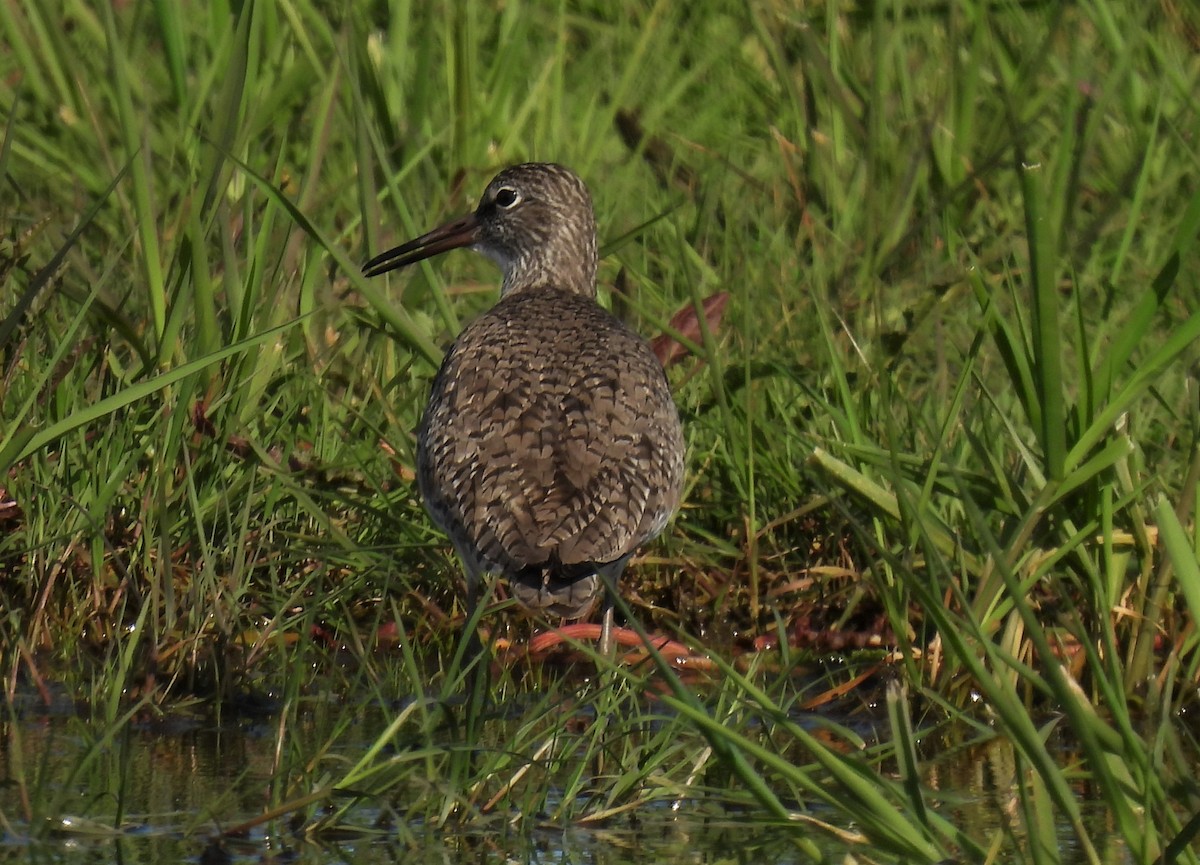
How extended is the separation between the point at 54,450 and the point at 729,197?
3.03 metres

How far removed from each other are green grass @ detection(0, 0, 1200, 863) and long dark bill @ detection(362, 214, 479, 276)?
0.49ft

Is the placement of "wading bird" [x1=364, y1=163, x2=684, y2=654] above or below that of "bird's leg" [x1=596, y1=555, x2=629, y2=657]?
above

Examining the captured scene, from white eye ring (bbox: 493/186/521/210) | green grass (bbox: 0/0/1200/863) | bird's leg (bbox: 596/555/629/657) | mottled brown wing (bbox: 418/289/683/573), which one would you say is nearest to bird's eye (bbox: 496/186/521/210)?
white eye ring (bbox: 493/186/521/210)

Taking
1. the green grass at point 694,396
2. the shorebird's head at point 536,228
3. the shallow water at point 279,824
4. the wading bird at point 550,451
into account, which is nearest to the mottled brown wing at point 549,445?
the wading bird at point 550,451

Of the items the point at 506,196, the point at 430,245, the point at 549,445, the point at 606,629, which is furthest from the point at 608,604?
the point at 506,196

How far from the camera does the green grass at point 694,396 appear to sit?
373cm

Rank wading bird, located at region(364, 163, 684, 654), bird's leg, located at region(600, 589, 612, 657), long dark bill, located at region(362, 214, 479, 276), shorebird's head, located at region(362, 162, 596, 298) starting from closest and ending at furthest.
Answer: wading bird, located at region(364, 163, 684, 654)
bird's leg, located at region(600, 589, 612, 657)
long dark bill, located at region(362, 214, 479, 276)
shorebird's head, located at region(362, 162, 596, 298)

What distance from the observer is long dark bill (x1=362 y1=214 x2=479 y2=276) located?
19.9 ft

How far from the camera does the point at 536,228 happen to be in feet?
21.1

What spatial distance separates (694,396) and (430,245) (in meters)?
0.99

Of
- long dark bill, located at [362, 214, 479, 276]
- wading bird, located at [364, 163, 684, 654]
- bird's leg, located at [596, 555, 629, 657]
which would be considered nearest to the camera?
wading bird, located at [364, 163, 684, 654]

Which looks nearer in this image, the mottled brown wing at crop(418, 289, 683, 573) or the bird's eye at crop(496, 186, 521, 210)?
the mottled brown wing at crop(418, 289, 683, 573)

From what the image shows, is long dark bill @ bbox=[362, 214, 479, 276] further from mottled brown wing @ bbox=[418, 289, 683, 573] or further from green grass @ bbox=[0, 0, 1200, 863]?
mottled brown wing @ bbox=[418, 289, 683, 573]

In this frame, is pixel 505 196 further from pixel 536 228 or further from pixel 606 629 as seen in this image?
pixel 606 629
